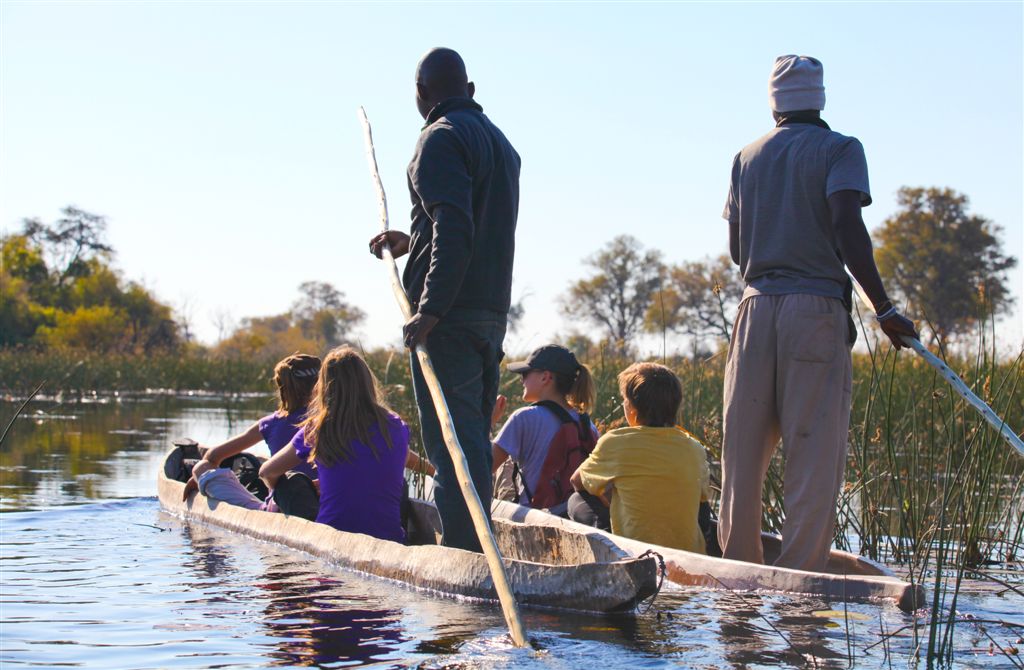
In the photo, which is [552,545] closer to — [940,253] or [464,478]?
[464,478]

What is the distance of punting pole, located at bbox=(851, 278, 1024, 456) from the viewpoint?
4.45 meters

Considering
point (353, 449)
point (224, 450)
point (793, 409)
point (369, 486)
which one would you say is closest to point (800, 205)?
point (793, 409)

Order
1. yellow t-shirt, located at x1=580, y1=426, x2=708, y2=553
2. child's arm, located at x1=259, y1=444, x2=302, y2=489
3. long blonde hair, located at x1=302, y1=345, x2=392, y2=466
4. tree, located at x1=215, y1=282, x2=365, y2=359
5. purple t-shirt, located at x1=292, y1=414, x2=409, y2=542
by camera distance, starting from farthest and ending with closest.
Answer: tree, located at x1=215, y1=282, x2=365, y2=359, child's arm, located at x1=259, y1=444, x2=302, y2=489, purple t-shirt, located at x1=292, y1=414, x2=409, y2=542, long blonde hair, located at x1=302, y1=345, x2=392, y2=466, yellow t-shirt, located at x1=580, y1=426, x2=708, y2=553

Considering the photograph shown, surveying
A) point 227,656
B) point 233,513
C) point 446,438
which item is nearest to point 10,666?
point 227,656

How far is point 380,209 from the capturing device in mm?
6090

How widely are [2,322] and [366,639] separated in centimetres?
4232

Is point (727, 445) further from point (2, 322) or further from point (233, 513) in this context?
point (2, 322)

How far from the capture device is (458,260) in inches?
207

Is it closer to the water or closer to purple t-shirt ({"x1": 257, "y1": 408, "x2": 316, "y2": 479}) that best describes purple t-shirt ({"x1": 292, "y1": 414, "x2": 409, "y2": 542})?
the water

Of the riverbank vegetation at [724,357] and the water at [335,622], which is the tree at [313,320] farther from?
the water at [335,622]

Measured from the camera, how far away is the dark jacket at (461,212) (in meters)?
5.25

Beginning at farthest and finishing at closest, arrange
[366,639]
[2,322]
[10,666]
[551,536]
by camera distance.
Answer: [2,322] < [551,536] < [366,639] < [10,666]

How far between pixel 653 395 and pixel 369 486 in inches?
60.4

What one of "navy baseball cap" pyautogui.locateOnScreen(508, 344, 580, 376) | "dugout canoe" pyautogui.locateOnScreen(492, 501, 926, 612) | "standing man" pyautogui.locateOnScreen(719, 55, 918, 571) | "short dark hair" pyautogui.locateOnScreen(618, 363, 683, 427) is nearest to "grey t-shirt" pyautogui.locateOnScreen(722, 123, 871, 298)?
"standing man" pyautogui.locateOnScreen(719, 55, 918, 571)
